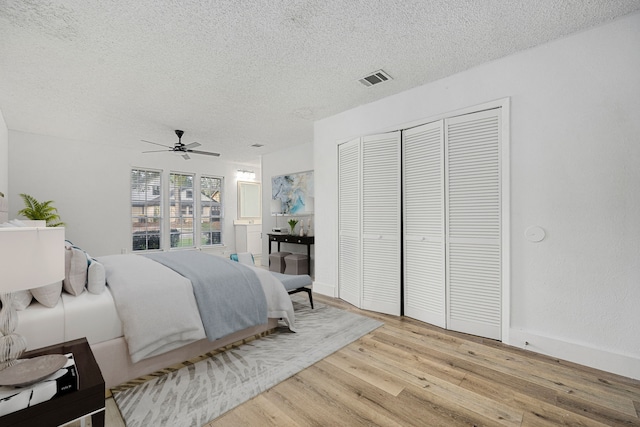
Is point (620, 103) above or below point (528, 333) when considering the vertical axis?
above

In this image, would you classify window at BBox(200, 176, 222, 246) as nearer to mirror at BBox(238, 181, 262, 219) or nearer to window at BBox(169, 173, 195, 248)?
window at BBox(169, 173, 195, 248)

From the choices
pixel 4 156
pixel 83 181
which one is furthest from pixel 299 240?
pixel 4 156

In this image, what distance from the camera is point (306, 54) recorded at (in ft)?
8.61

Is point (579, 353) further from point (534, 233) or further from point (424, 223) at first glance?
point (424, 223)

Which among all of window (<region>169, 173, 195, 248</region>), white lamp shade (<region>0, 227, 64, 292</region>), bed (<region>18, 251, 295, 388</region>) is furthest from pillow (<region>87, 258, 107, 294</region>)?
window (<region>169, 173, 195, 248</region>)

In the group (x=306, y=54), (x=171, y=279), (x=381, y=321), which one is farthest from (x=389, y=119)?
(x=171, y=279)

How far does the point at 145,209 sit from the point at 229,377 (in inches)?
215

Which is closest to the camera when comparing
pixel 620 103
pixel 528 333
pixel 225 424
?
pixel 225 424

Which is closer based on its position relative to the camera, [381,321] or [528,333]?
[528,333]

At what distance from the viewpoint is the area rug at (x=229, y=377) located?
5.75ft

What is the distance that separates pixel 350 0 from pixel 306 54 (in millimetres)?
734

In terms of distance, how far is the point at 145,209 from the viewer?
6352mm

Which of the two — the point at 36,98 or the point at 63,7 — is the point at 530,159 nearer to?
the point at 63,7

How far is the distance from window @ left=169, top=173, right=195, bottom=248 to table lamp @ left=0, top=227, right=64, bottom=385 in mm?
5783
